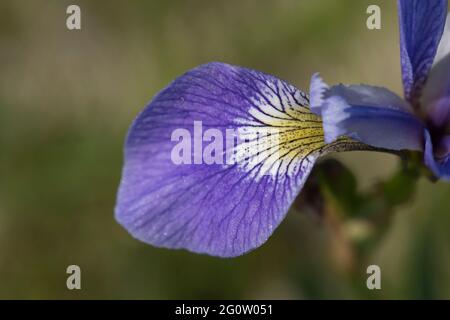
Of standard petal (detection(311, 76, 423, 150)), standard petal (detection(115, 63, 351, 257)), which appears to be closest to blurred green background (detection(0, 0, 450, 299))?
standard petal (detection(311, 76, 423, 150))

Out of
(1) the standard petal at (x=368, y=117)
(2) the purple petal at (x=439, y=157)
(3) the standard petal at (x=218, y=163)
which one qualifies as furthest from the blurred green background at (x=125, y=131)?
(3) the standard petal at (x=218, y=163)

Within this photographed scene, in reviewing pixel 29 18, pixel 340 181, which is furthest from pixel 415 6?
pixel 29 18

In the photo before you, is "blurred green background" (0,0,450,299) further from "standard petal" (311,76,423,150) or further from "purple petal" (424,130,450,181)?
"standard petal" (311,76,423,150)

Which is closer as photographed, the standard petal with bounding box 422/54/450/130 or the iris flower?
the iris flower

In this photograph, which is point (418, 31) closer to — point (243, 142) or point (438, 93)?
point (438, 93)

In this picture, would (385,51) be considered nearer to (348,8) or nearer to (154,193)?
(348,8)

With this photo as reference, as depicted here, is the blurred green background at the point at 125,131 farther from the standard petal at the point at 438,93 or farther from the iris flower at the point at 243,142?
the iris flower at the point at 243,142

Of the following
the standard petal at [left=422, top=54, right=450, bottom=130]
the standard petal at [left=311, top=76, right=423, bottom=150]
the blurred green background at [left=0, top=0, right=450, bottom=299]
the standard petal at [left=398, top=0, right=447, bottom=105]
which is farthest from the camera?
the blurred green background at [left=0, top=0, right=450, bottom=299]
